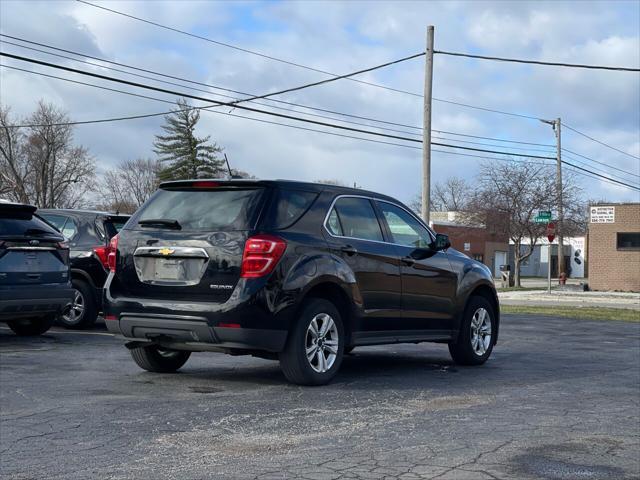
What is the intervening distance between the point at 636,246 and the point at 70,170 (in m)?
41.5

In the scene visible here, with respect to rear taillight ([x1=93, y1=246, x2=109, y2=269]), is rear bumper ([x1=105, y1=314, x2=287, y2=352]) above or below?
below

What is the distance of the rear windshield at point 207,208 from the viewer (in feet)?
24.8

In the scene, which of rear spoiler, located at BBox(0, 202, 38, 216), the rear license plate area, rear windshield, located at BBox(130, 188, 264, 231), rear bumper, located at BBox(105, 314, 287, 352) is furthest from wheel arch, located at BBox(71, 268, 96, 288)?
the rear license plate area

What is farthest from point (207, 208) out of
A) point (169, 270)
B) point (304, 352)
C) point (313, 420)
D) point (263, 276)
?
point (313, 420)

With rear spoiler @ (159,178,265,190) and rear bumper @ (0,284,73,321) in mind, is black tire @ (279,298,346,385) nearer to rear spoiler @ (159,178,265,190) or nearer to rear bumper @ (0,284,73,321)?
rear spoiler @ (159,178,265,190)

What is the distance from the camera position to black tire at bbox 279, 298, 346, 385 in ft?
24.6

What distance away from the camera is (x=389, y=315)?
8.61m

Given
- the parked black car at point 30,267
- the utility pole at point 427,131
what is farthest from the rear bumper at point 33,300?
the utility pole at point 427,131

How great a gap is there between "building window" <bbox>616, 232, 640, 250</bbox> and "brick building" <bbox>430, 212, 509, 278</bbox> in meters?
12.6

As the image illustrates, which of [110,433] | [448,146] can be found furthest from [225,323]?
[448,146]

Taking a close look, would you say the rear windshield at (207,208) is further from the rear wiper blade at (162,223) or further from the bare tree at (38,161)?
the bare tree at (38,161)

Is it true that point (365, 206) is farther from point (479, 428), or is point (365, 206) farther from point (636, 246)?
point (636, 246)

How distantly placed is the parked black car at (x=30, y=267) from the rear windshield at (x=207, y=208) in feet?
10.3

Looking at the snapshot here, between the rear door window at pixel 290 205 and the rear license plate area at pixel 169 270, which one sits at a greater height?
the rear door window at pixel 290 205
